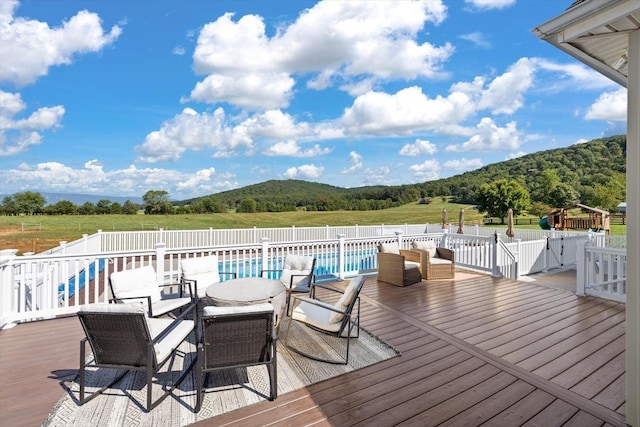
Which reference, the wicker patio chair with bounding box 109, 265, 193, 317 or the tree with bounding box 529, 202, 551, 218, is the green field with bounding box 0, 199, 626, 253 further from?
the wicker patio chair with bounding box 109, 265, 193, 317

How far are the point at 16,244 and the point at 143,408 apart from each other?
22623 millimetres

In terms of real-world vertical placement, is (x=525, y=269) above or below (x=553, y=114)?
A: below

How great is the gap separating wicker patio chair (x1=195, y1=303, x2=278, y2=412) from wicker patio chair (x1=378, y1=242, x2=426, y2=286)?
415cm

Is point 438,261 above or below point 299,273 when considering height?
below

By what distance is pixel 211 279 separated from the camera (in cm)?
483

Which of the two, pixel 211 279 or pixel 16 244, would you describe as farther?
pixel 16 244

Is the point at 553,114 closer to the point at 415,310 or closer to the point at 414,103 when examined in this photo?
the point at 414,103

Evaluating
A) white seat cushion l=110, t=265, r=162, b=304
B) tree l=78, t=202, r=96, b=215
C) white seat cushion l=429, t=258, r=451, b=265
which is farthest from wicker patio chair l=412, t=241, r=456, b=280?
tree l=78, t=202, r=96, b=215

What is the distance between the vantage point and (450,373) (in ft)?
9.32

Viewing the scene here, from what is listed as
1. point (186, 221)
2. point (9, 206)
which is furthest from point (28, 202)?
point (186, 221)

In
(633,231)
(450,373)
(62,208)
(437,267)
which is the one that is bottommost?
(450,373)

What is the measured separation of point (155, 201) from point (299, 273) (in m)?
26.8

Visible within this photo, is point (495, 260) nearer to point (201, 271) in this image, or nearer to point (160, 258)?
point (201, 271)

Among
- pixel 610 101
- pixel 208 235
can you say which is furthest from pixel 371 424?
pixel 610 101
